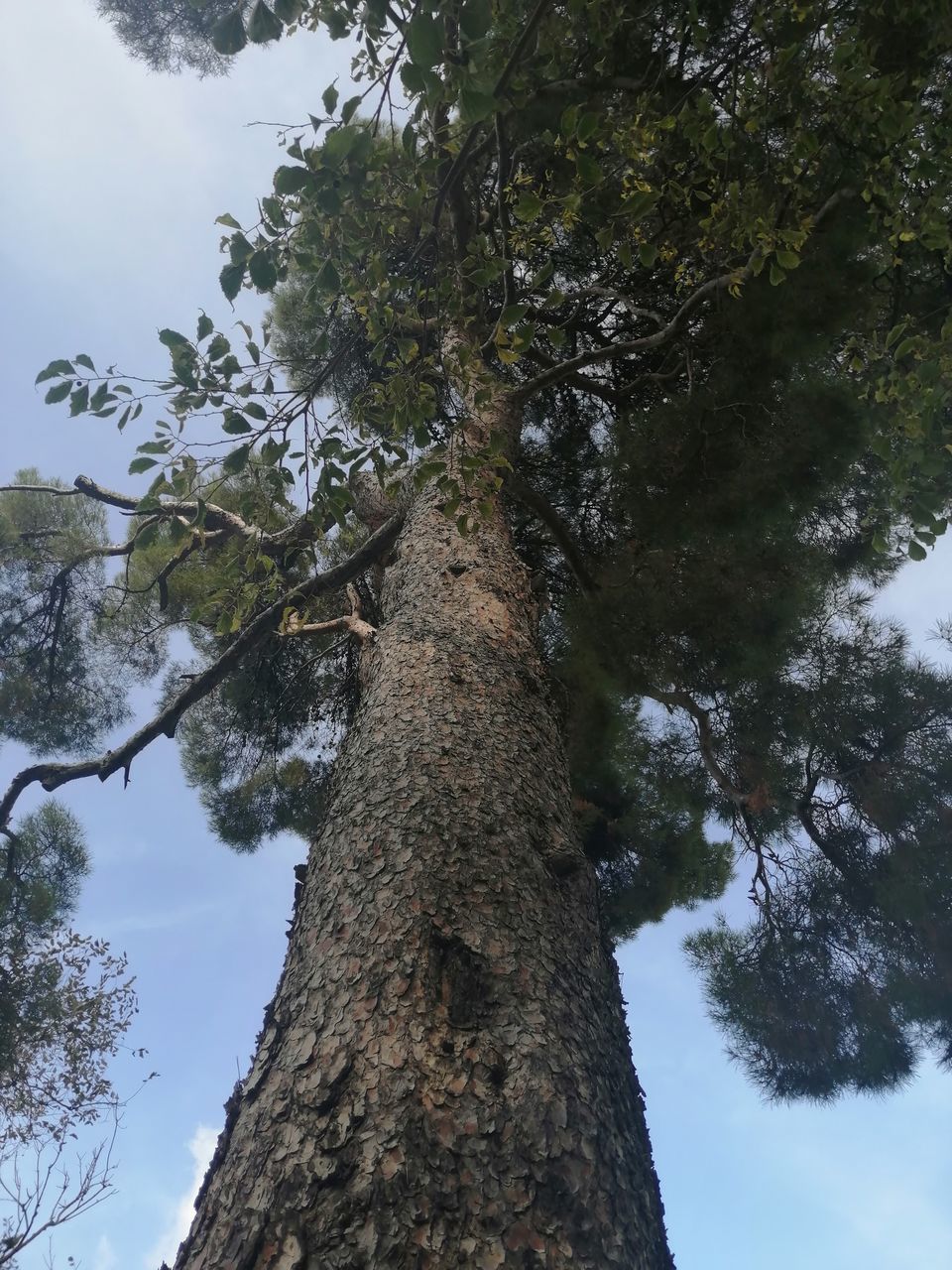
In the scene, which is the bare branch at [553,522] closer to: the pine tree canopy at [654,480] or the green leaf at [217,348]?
the pine tree canopy at [654,480]

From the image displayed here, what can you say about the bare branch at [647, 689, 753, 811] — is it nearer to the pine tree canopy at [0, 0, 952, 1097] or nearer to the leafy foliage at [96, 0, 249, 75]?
the pine tree canopy at [0, 0, 952, 1097]

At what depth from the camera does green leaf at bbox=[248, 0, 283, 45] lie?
4.58 ft

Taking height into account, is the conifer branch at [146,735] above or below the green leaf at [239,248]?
above

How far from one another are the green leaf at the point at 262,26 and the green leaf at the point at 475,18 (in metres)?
0.39

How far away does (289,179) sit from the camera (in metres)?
1.47

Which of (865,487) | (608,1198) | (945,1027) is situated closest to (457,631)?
(608,1198)

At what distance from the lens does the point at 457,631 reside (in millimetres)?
2812

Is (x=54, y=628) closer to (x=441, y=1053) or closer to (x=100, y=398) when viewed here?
(x=100, y=398)

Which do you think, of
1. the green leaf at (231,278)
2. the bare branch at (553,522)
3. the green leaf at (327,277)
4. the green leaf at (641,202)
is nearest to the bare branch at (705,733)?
the bare branch at (553,522)

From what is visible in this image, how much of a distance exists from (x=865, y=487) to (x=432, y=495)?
2700 millimetres

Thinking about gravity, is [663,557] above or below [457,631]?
above

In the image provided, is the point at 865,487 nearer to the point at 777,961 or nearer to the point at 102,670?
the point at 777,961

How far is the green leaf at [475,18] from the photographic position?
49.1 inches

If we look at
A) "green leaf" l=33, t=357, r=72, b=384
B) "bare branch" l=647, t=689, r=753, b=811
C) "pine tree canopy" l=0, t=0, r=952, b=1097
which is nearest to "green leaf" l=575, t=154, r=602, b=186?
"pine tree canopy" l=0, t=0, r=952, b=1097
